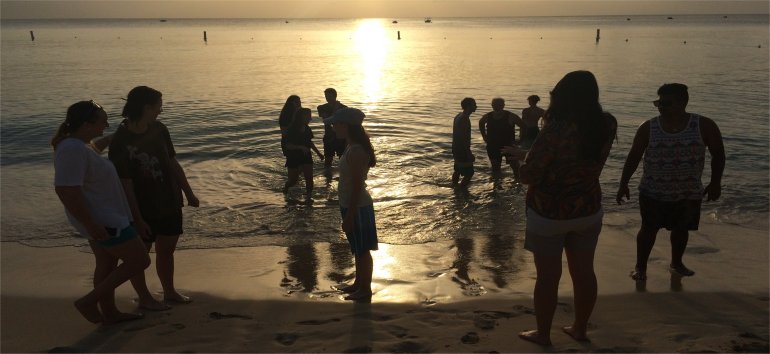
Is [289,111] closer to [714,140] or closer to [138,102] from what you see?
[138,102]

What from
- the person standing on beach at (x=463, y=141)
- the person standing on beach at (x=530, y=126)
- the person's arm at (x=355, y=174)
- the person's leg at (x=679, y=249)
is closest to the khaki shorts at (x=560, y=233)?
the person's arm at (x=355, y=174)

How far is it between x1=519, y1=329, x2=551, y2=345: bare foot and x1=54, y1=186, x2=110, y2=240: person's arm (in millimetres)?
3068

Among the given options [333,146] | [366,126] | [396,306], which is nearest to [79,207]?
[396,306]

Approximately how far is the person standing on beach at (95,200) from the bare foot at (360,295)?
1.89m

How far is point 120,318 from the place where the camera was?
16.1 feet

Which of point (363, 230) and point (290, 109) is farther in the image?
point (290, 109)

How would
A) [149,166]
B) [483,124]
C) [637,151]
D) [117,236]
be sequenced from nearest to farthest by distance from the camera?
[117,236] → [149,166] → [637,151] → [483,124]

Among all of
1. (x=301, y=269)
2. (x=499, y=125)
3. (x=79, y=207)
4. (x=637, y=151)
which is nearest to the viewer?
(x=79, y=207)

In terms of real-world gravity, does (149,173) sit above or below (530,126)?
above

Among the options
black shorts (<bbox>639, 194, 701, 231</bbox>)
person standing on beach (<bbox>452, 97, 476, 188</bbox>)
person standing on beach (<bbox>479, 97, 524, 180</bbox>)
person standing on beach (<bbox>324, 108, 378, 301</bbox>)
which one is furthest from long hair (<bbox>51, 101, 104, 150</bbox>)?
person standing on beach (<bbox>479, 97, 524, 180</bbox>)

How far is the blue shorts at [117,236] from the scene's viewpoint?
4.29 m

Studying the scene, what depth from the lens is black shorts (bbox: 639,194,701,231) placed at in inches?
220

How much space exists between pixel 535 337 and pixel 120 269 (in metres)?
3.06

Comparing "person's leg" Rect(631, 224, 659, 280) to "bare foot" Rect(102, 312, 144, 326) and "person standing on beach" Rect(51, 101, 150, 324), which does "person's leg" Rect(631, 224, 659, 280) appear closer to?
"person standing on beach" Rect(51, 101, 150, 324)
